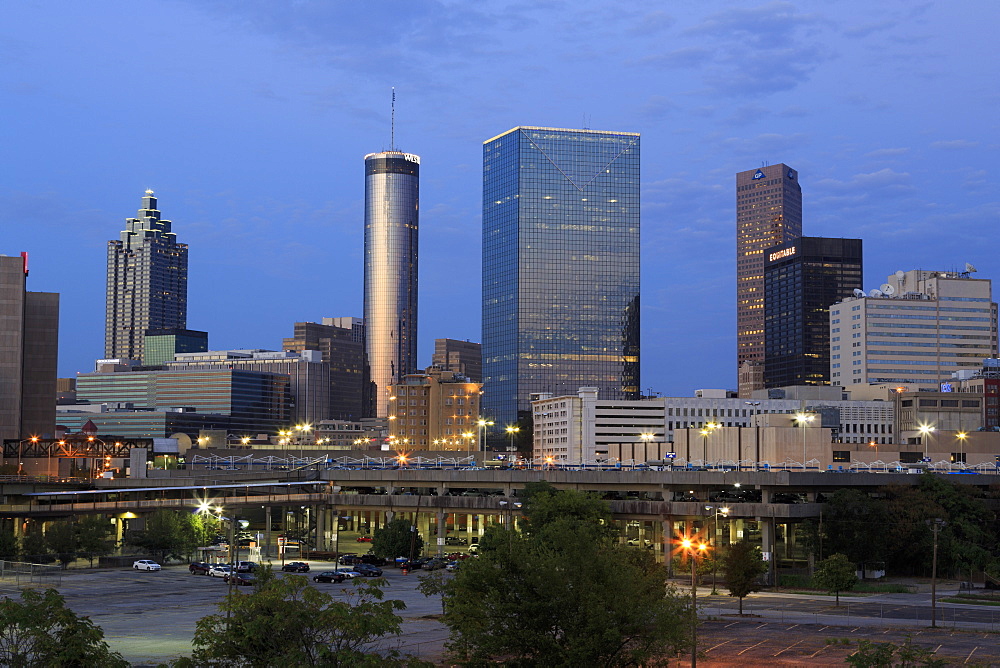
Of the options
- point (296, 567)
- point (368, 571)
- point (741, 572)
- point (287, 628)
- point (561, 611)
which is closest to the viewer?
point (287, 628)

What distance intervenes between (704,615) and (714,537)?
52.9m

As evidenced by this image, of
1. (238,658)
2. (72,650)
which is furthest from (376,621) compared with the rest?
(72,650)

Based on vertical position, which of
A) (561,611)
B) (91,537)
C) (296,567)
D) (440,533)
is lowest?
(296,567)

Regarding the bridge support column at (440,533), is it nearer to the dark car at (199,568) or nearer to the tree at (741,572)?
the dark car at (199,568)

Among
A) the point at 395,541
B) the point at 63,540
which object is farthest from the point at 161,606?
the point at 395,541

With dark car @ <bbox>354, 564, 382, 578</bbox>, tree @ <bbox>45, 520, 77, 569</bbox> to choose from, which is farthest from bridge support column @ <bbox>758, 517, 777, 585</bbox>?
tree @ <bbox>45, 520, 77, 569</bbox>

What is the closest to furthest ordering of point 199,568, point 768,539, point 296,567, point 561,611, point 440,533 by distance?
1. point 561,611
2. point 296,567
3. point 199,568
4. point 768,539
5. point 440,533

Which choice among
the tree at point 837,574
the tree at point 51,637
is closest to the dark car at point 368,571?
the tree at point 837,574

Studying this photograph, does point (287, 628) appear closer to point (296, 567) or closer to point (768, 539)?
point (296, 567)

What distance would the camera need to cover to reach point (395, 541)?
477 ft

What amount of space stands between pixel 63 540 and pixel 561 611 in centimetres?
10440

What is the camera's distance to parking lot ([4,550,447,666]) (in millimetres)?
73625

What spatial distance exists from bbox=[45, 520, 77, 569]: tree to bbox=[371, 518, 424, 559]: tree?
3658 cm

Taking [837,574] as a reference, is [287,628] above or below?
above
